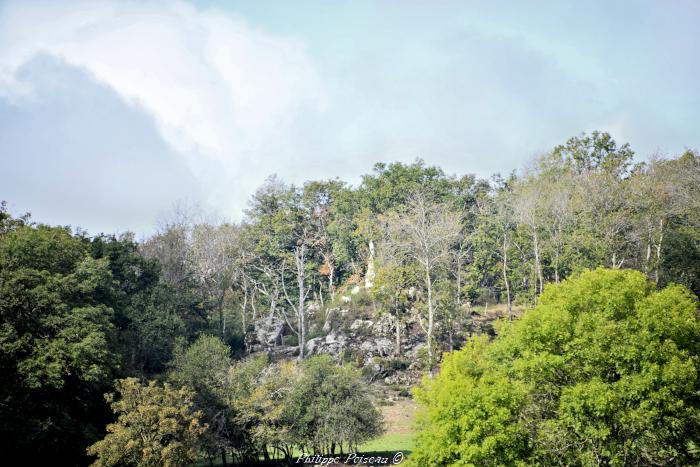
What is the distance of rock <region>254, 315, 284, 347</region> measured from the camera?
6450 cm

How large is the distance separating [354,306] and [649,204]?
95.8 ft

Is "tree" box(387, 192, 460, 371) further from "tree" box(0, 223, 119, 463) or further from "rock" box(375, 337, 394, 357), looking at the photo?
"tree" box(0, 223, 119, 463)

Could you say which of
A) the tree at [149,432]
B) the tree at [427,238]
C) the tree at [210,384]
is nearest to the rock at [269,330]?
the tree at [427,238]

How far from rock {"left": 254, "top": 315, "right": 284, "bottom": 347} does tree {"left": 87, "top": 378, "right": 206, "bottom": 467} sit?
31.0 meters

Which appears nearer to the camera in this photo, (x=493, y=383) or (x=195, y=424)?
(x=493, y=383)

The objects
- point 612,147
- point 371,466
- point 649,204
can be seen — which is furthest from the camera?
point 612,147

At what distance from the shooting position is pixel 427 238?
55.7 metres

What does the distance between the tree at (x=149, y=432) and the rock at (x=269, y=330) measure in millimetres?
30962

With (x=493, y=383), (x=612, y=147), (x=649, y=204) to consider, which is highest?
(x=612, y=147)

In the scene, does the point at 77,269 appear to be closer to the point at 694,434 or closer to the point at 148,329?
the point at 148,329

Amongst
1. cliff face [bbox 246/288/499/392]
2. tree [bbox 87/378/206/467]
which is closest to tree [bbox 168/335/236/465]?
tree [bbox 87/378/206/467]

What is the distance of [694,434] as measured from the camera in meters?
26.2

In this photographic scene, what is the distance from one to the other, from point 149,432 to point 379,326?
1282 inches

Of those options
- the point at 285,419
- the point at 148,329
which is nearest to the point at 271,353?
the point at 148,329
